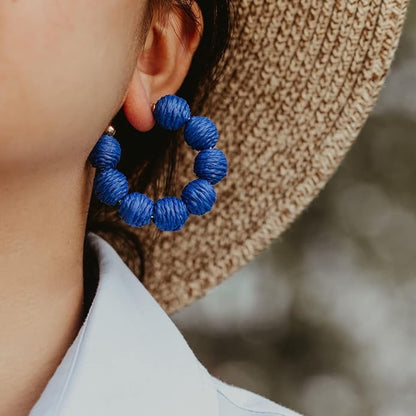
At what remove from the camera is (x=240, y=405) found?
146 cm

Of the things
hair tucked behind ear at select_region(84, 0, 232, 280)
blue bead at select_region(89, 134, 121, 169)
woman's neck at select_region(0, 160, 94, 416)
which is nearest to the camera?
woman's neck at select_region(0, 160, 94, 416)

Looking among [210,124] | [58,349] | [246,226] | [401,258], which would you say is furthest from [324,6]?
[401,258]

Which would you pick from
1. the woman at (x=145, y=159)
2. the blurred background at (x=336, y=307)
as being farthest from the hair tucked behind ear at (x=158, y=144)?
the blurred background at (x=336, y=307)

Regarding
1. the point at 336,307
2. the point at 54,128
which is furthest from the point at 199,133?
the point at 336,307

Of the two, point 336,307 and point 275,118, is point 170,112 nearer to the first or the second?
point 275,118

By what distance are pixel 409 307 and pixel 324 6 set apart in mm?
3323

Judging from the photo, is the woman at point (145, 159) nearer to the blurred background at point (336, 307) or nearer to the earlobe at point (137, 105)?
the earlobe at point (137, 105)

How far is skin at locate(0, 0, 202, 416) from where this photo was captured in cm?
113

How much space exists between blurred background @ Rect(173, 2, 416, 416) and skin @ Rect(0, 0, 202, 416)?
303 cm

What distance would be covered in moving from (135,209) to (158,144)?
0.24 meters

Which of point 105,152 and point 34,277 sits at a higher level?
point 105,152

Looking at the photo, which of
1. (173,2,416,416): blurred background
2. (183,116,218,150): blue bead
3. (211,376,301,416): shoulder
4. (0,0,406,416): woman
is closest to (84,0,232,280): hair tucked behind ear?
(0,0,406,416): woman

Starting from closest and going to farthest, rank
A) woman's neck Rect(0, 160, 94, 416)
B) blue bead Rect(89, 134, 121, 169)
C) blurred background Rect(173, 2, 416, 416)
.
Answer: woman's neck Rect(0, 160, 94, 416) → blue bead Rect(89, 134, 121, 169) → blurred background Rect(173, 2, 416, 416)

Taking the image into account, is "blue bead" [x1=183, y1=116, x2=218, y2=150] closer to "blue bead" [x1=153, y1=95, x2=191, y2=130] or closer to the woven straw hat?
"blue bead" [x1=153, y1=95, x2=191, y2=130]
